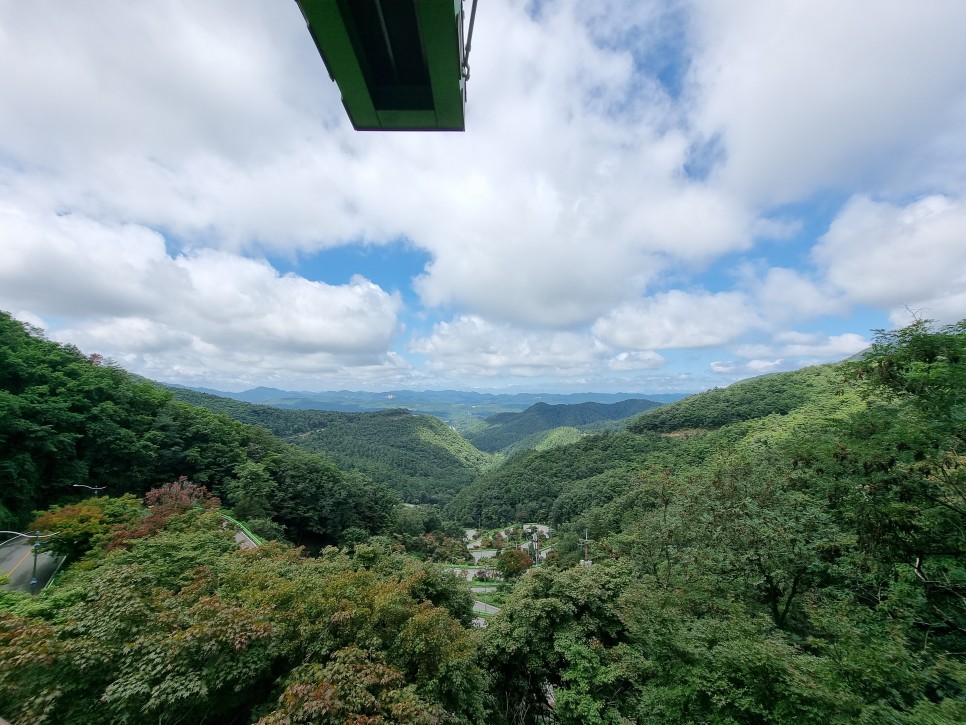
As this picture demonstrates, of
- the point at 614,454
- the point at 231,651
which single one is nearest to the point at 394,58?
the point at 231,651

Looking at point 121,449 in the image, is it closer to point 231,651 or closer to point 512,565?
point 231,651

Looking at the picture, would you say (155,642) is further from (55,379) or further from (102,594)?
(55,379)

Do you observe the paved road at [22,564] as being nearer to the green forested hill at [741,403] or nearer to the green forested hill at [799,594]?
the green forested hill at [799,594]

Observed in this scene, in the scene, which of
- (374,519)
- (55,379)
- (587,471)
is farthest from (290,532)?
(587,471)

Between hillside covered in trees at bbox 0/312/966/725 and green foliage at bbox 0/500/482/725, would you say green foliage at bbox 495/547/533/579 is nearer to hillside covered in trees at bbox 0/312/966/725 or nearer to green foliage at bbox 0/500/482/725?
hillside covered in trees at bbox 0/312/966/725

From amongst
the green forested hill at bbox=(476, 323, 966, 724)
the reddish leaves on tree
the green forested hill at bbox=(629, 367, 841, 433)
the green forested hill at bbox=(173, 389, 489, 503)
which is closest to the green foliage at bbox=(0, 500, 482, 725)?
the reddish leaves on tree

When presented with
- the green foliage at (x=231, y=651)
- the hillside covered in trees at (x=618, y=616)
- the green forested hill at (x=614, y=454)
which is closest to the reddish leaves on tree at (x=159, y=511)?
the hillside covered in trees at (x=618, y=616)

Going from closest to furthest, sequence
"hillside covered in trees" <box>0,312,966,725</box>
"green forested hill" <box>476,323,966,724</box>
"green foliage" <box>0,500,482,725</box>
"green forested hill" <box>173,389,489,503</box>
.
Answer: "green foliage" <box>0,500,482,725</box>, "hillside covered in trees" <box>0,312,966,725</box>, "green forested hill" <box>476,323,966,724</box>, "green forested hill" <box>173,389,489,503</box>
